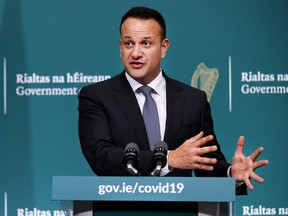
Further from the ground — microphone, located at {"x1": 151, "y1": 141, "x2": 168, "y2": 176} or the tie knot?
the tie knot

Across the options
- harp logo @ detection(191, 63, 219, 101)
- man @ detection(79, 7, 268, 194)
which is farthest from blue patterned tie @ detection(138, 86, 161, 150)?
harp logo @ detection(191, 63, 219, 101)

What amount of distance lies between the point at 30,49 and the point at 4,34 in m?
0.19

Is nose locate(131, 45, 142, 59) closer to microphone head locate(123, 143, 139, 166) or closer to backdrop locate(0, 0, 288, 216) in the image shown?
microphone head locate(123, 143, 139, 166)

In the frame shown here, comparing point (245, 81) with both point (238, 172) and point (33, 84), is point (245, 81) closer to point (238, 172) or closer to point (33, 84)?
point (33, 84)

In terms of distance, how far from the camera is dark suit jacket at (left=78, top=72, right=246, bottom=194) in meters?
3.20

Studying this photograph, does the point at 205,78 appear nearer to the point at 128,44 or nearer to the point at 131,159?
the point at 128,44

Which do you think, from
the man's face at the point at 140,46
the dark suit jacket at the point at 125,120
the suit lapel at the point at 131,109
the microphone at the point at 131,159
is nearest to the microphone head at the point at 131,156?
the microphone at the point at 131,159

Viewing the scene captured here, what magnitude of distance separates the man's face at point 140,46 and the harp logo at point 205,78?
5.29ft

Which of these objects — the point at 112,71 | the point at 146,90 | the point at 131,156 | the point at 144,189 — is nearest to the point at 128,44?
the point at 146,90

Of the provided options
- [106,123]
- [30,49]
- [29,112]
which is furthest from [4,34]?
[106,123]

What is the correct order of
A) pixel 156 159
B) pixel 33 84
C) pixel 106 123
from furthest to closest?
pixel 33 84
pixel 106 123
pixel 156 159

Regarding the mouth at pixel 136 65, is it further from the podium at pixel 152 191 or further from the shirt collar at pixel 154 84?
the podium at pixel 152 191

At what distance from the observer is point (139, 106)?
333 cm

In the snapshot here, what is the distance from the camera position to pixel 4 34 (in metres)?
4.99
